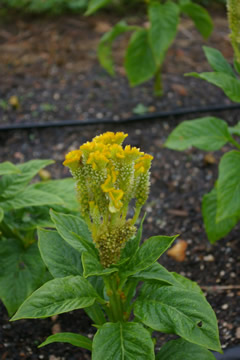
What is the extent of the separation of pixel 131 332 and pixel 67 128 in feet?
7.73

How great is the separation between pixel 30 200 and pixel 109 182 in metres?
0.75

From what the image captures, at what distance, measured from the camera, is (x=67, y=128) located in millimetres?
3566

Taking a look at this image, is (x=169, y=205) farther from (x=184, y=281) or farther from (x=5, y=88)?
(x=5, y=88)

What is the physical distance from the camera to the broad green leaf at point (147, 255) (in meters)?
1.45

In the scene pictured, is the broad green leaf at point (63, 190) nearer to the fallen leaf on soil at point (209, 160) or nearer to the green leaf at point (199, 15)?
the fallen leaf on soil at point (209, 160)


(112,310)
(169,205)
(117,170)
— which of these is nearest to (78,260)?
(112,310)

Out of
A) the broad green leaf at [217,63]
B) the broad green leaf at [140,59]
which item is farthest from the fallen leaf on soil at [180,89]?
the broad green leaf at [217,63]

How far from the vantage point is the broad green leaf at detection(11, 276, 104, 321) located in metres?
1.36

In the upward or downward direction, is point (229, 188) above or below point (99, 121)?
above

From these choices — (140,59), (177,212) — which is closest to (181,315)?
(177,212)

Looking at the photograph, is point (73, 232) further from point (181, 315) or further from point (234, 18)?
point (234, 18)

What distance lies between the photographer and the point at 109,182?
4.34 ft

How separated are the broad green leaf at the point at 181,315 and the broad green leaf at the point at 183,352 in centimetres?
18

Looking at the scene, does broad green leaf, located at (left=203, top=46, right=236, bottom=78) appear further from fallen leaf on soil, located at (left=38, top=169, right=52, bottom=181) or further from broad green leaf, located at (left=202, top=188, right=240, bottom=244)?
fallen leaf on soil, located at (left=38, top=169, right=52, bottom=181)
